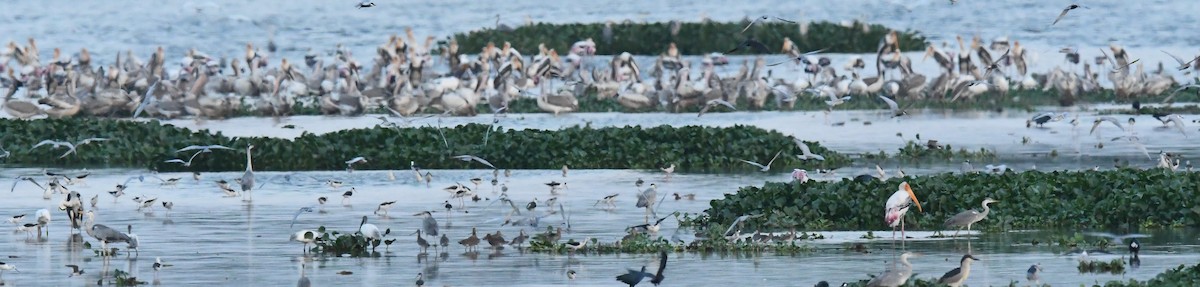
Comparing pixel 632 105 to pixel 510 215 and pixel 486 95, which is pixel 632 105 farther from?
pixel 510 215

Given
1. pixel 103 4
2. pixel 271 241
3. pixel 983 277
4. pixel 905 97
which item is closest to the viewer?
pixel 983 277

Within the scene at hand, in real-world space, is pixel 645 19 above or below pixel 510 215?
above

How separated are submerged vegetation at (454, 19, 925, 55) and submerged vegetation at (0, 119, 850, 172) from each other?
1080 inches

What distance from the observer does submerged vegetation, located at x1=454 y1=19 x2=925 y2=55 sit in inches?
2299

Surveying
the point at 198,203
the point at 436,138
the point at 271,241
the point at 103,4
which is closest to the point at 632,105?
the point at 436,138

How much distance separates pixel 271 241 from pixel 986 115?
2214cm

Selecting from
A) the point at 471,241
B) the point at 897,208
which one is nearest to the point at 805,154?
the point at 897,208

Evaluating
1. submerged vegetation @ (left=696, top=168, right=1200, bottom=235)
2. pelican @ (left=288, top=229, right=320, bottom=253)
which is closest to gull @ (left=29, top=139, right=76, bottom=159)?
Answer: submerged vegetation @ (left=696, top=168, right=1200, bottom=235)

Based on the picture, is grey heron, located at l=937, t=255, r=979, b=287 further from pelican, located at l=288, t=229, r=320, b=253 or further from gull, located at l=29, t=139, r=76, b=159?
gull, located at l=29, t=139, r=76, b=159

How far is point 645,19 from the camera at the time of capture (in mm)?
65875

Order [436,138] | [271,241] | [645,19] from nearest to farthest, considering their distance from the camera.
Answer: [271,241] → [436,138] → [645,19]

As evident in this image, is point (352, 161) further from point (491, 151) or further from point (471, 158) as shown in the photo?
point (491, 151)

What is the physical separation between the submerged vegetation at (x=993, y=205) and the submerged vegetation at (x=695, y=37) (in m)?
36.2

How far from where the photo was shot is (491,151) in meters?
29.2
